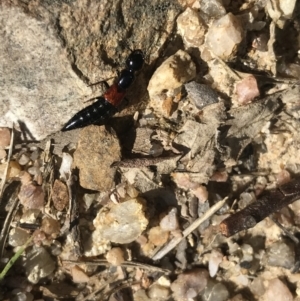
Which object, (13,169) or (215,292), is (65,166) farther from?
(215,292)

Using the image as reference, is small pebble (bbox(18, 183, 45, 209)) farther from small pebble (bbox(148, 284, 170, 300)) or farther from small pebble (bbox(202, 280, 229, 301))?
small pebble (bbox(202, 280, 229, 301))

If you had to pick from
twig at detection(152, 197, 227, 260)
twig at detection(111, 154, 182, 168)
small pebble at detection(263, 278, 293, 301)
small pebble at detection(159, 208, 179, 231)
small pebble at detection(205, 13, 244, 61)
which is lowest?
small pebble at detection(263, 278, 293, 301)

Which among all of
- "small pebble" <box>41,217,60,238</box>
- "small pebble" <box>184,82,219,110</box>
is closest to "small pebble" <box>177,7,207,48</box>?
"small pebble" <box>184,82,219,110</box>

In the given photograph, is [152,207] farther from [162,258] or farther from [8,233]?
[8,233]

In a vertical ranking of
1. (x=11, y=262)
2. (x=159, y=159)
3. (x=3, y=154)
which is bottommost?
(x=11, y=262)

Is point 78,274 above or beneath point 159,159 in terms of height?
beneath

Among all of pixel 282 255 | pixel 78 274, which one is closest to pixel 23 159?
pixel 78 274

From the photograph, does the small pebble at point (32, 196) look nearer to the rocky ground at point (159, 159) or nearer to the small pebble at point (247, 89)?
the rocky ground at point (159, 159)
